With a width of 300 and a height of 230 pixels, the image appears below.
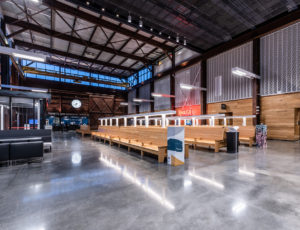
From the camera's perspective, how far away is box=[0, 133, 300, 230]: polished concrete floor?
1.71m

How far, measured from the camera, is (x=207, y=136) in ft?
21.4

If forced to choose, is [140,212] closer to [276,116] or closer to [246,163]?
[246,163]

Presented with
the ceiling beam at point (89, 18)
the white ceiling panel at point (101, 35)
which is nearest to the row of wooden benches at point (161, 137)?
the ceiling beam at point (89, 18)

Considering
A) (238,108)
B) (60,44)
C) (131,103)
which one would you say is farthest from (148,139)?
(131,103)

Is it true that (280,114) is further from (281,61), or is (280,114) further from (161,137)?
(161,137)

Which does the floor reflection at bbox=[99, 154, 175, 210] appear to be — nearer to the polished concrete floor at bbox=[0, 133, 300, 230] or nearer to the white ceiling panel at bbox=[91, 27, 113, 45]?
the polished concrete floor at bbox=[0, 133, 300, 230]

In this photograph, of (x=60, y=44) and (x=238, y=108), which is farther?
(x=60, y=44)

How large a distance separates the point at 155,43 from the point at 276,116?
11.0 meters

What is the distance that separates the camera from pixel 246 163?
4.21m

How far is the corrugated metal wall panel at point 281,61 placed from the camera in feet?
27.3

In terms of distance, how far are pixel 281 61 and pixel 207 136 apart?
23.8 feet

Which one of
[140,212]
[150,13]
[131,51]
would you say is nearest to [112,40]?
[131,51]

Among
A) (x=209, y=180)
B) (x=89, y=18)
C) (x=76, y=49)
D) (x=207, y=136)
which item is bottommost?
(x=209, y=180)

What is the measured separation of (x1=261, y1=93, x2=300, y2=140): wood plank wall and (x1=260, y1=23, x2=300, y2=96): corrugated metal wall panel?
422mm
